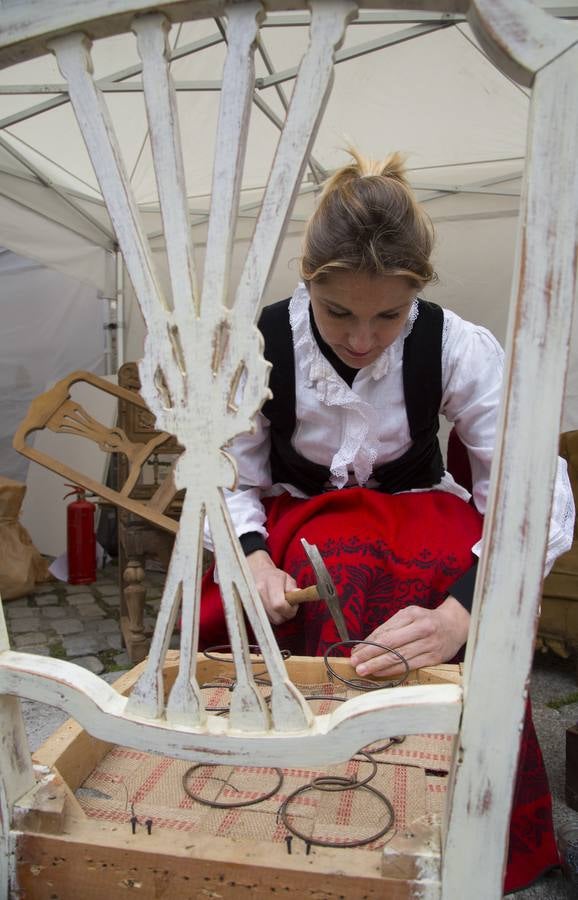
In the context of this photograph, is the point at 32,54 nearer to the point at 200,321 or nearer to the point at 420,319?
the point at 200,321

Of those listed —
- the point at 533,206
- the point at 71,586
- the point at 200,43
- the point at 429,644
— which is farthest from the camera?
the point at 71,586

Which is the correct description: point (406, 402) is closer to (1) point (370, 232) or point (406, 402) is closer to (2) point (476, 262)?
(1) point (370, 232)

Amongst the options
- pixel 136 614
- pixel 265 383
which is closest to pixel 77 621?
pixel 136 614

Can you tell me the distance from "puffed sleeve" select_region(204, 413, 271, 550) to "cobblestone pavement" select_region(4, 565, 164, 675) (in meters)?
1.77

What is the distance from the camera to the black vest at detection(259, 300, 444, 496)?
1.42 metres

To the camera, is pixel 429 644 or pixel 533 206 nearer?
pixel 533 206

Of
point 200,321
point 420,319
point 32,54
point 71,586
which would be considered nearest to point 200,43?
point 420,319

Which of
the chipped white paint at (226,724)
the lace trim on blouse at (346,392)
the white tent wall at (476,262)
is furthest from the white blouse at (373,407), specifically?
the white tent wall at (476,262)

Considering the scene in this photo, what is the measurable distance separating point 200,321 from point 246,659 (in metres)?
0.34

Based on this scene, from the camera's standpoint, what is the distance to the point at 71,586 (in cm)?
430

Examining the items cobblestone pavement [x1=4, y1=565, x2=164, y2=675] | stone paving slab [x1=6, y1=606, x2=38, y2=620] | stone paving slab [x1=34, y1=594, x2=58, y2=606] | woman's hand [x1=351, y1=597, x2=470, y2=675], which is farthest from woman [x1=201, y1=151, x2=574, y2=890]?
stone paving slab [x1=34, y1=594, x2=58, y2=606]

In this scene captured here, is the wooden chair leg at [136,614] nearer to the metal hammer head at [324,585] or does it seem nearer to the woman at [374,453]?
the woman at [374,453]

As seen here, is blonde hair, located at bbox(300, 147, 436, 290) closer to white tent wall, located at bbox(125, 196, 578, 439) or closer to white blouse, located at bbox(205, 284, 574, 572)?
white blouse, located at bbox(205, 284, 574, 572)

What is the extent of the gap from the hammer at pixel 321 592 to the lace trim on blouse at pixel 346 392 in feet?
1.04
